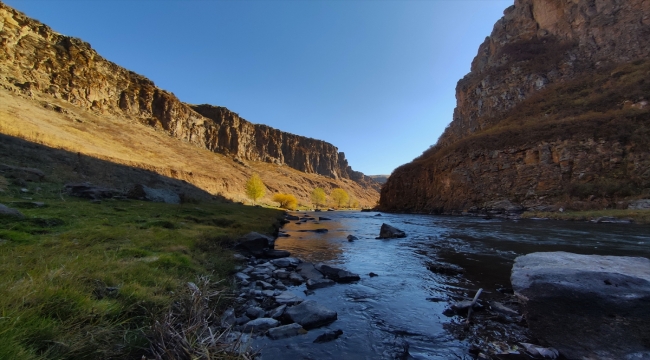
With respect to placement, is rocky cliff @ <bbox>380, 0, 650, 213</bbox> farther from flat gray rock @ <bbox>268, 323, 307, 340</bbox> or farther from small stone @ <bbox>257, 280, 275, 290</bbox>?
flat gray rock @ <bbox>268, 323, 307, 340</bbox>

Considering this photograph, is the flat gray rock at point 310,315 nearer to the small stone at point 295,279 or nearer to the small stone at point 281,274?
the small stone at point 295,279

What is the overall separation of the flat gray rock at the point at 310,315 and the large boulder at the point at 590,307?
3.64 m

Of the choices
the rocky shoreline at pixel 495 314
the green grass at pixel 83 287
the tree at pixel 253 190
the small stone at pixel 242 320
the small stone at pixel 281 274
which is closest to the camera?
the green grass at pixel 83 287

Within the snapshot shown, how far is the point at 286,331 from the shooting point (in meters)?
5.01

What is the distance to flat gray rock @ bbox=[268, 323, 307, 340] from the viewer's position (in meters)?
4.90

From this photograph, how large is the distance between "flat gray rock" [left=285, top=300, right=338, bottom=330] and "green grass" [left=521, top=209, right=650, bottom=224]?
28.8m

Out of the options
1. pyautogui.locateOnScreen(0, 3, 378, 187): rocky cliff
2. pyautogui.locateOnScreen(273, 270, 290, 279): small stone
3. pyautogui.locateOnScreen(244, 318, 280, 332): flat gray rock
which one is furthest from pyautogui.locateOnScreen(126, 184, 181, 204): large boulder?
pyautogui.locateOnScreen(0, 3, 378, 187): rocky cliff

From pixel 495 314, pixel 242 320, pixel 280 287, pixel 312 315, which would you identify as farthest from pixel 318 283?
pixel 495 314

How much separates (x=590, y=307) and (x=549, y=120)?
168ft

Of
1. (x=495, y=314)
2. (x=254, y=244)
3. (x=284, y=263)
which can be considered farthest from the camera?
(x=254, y=244)

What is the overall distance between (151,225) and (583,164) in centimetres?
4569

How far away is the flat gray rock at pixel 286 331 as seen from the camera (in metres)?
4.90

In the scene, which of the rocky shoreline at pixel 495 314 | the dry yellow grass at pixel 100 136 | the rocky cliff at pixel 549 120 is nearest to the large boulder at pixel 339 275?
the rocky shoreline at pixel 495 314

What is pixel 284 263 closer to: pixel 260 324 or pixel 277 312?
pixel 277 312
